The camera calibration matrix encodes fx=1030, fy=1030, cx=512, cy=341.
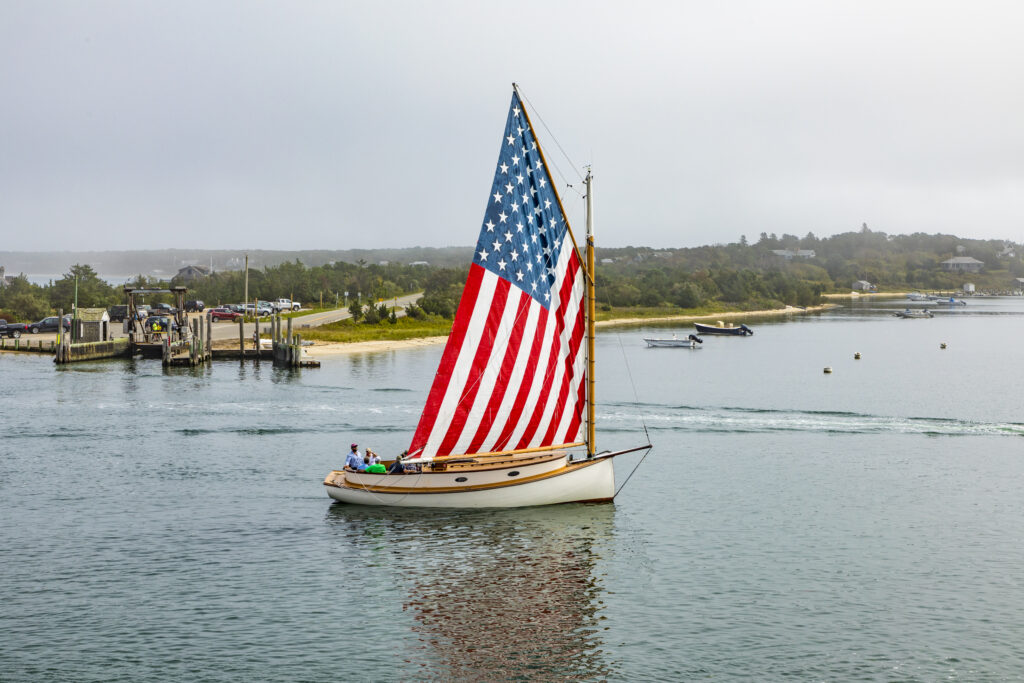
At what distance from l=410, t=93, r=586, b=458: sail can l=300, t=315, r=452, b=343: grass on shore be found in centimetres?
8822

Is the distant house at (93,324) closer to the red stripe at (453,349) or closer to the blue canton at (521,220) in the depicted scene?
the red stripe at (453,349)

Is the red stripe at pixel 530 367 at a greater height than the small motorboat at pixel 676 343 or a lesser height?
greater

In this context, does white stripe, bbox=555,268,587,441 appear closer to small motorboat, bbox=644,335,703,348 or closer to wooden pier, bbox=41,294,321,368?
wooden pier, bbox=41,294,321,368

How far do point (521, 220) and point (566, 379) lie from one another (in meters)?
6.75

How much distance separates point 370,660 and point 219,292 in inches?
6786

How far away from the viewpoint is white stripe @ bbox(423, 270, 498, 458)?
37.6 metres

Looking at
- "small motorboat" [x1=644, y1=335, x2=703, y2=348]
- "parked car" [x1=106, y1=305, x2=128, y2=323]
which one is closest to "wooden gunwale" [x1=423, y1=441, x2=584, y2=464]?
"small motorboat" [x1=644, y1=335, x2=703, y2=348]

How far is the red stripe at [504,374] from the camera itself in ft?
126

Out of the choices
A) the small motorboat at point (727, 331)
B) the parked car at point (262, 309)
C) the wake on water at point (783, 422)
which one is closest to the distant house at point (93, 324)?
the parked car at point (262, 309)

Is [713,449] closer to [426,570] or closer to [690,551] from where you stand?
[690,551]

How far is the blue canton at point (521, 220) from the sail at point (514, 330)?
4cm

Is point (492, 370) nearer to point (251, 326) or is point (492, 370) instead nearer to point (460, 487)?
point (460, 487)

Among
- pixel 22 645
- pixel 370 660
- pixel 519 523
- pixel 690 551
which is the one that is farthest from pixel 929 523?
pixel 22 645

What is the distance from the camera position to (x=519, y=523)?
39969 millimetres
